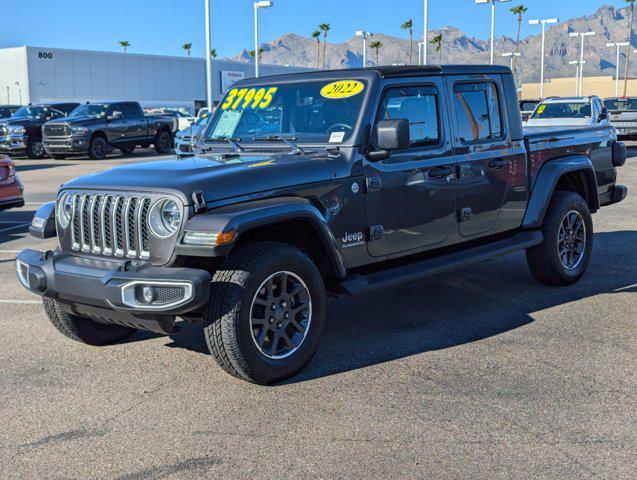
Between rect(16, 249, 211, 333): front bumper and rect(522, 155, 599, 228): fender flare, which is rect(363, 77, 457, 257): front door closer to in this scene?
rect(522, 155, 599, 228): fender flare

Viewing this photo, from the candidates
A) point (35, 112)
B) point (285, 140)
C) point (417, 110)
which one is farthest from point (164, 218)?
point (35, 112)

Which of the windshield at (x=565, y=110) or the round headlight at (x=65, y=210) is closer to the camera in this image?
the round headlight at (x=65, y=210)

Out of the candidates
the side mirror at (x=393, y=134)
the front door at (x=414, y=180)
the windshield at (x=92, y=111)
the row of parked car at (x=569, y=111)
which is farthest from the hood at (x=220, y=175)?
the windshield at (x=92, y=111)

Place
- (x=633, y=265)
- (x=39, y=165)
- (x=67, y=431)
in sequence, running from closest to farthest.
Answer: (x=67, y=431) < (x=633, y=265) < (x=39, y=165)

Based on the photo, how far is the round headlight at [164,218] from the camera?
462 cm

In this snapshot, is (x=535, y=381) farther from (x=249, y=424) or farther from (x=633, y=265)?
(x=633, y=265)

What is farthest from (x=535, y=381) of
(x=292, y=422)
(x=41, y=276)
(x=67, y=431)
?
(x=41, y=276)

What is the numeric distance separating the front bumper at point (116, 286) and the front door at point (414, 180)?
155cm

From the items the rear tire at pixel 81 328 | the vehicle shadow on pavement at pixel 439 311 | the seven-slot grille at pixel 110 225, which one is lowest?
the vehicle shadow on pavement at pixel 439 311

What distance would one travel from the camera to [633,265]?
8.27 m

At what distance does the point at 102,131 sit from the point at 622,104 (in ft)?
61.8

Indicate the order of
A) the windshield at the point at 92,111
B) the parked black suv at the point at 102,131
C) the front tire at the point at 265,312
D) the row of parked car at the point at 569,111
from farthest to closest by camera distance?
the windshield at the point at 92,111, the parked black suv at the point at 102,131, the row of parked car at the point at 569,111, the front tire at the point at 265,312

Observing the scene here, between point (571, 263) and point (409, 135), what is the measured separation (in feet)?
9.23

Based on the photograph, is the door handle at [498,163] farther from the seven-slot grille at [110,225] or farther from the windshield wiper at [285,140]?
the seven-slot grille at [110,225]
